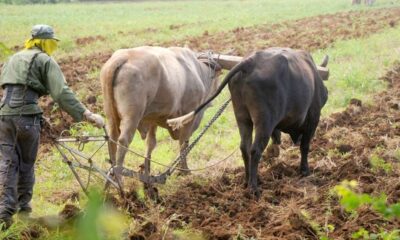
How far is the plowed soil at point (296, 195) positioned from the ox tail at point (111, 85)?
3.51 ft

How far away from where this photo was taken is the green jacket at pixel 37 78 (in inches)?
196

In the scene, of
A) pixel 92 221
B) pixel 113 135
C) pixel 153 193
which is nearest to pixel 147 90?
pixel 113 135

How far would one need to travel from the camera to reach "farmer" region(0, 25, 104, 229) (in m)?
4.99

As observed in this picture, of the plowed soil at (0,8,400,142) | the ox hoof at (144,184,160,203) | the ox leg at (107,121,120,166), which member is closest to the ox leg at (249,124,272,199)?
the ox hoof at (144,184,160,203)

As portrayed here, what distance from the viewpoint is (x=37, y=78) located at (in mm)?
5059

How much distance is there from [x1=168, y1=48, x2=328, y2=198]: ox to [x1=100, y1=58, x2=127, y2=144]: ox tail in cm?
73

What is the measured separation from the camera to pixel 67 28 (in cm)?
2559

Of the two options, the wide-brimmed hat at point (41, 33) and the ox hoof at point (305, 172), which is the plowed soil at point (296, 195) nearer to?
the ox hoof at point (305, 172)

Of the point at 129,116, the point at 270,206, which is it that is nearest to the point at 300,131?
the point at 270,206

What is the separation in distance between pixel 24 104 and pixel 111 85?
1.39 m

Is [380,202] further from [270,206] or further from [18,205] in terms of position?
[18,205]

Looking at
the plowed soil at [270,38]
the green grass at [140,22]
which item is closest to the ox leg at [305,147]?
the plowed soil at [270,38]

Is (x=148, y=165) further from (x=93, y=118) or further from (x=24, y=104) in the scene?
(x=24, y=104)

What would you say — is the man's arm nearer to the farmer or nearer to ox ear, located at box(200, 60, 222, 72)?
the farmer
